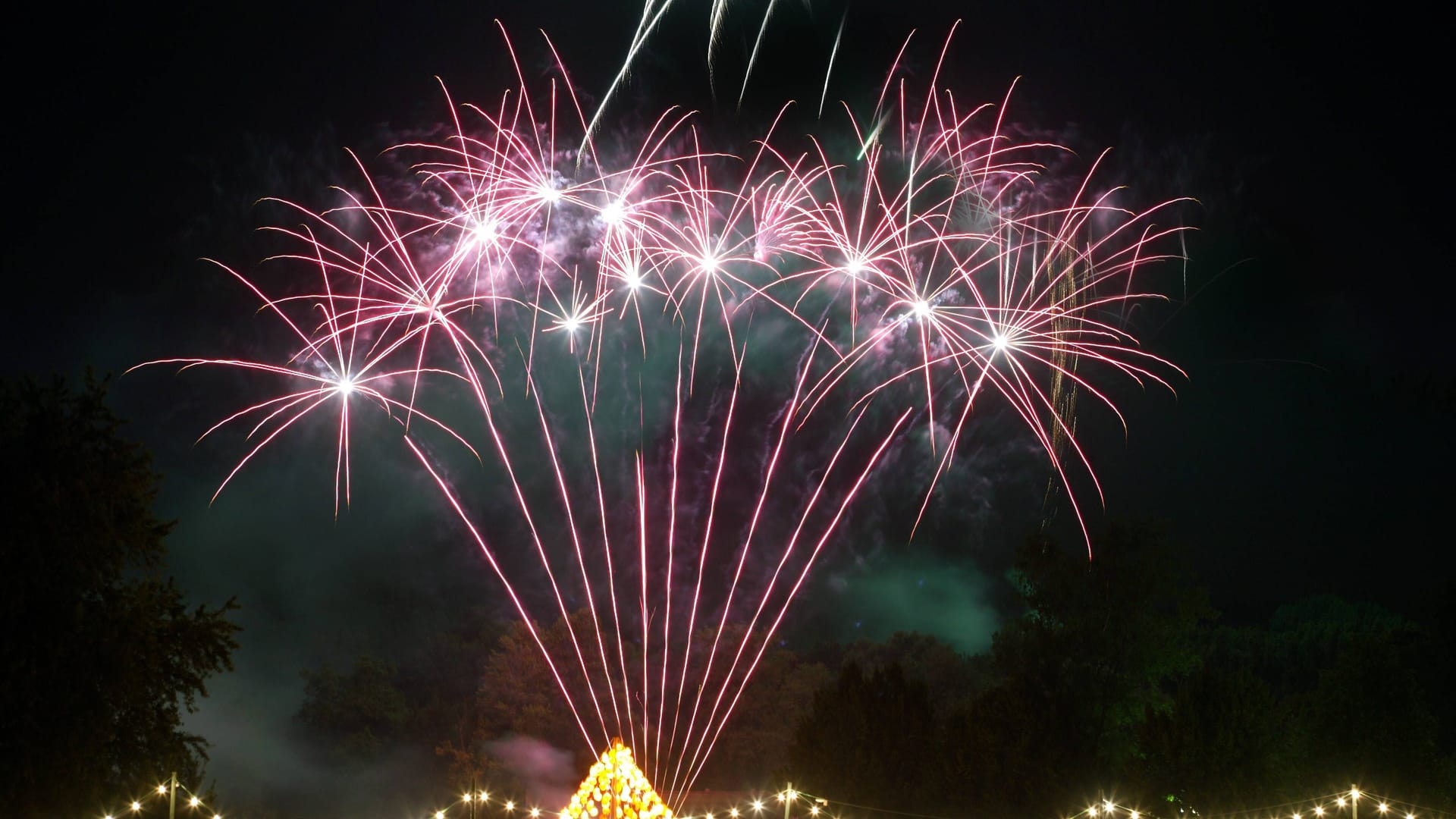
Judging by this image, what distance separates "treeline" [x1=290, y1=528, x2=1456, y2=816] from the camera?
67.7 feet

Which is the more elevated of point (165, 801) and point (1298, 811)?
point (1298, 811)

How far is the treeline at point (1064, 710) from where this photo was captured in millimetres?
20641

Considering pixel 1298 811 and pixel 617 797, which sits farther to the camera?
pixel 1298 811

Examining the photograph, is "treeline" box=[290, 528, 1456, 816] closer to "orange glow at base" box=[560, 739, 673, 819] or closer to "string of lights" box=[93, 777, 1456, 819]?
"string of lights" box=[93, 777, 1456, 819]

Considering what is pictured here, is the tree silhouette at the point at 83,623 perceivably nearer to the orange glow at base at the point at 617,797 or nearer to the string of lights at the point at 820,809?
the string of lights at the point at 820,809

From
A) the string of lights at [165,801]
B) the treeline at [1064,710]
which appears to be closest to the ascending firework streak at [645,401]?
the treeline at [1064,710]

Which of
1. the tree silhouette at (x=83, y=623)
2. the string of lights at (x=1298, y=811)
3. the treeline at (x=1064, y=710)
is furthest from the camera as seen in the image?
the treeline at (x=1064, y=710)

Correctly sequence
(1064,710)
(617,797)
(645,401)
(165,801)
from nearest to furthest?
(617,797), (165,801), (1064,710), (645,401)

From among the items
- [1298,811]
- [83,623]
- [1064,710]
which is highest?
[1064,710]

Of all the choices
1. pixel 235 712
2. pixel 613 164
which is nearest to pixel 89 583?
pixel 613 164

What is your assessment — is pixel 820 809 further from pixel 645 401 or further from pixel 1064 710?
pixel 645 401

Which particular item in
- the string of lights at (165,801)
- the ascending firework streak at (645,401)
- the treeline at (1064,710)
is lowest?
the string of lights at (165,801)

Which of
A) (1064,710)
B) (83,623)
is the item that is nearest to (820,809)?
(1064,710)

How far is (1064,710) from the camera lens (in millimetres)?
23328
